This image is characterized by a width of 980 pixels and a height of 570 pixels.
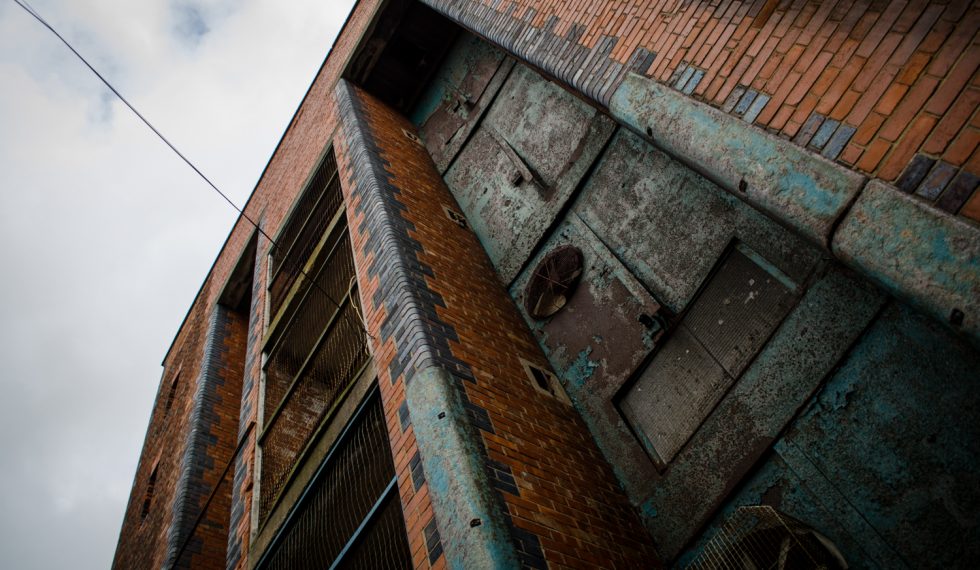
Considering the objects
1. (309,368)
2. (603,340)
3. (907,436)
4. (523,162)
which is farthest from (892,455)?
(309,368)

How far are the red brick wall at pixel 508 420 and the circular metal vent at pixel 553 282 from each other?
0.22 m

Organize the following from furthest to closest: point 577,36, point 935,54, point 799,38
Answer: point 577,36 → point 799,38 → point 935,54

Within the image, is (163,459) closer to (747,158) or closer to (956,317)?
(747,158)

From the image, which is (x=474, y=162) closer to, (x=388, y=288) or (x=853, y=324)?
(x=388, y=288)

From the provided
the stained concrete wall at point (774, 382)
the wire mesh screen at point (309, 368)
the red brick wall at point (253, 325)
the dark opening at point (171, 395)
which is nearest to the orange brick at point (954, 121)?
the stained concrete wall at point (774, 382)

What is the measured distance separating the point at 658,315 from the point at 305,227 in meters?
5.50

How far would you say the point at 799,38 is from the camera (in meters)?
2.33

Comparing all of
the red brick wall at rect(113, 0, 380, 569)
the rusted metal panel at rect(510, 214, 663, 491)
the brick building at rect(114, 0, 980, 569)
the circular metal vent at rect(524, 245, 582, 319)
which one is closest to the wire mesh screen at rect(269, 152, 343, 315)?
the red brick wall at rect(113, 0, 380, 569)

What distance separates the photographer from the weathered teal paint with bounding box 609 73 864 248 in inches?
79.0

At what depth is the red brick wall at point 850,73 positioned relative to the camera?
1763 mm

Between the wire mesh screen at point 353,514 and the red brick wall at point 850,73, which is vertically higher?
the red brick wall at point 850,73

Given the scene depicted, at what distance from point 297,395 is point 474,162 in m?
3.04

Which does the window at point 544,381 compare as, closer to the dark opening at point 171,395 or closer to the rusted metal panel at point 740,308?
the rusted metal panel at point 740,308

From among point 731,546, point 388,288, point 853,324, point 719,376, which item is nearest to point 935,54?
point 853,324
